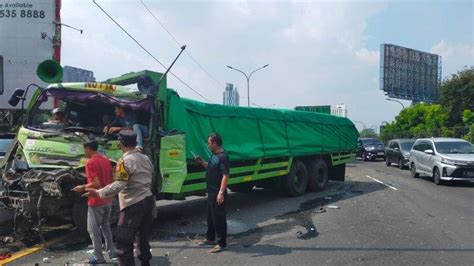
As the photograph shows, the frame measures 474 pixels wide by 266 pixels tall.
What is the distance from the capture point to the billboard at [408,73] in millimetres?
65000

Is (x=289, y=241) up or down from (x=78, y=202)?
down

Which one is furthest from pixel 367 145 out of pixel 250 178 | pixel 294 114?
pixel 250 178

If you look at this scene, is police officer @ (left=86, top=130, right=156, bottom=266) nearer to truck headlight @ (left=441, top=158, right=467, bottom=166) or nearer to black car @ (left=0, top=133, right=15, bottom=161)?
black car @ (left=0, top=133, right=15, bottom=161)

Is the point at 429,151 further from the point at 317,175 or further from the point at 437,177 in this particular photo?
the point at 317,175

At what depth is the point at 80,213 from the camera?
706 centimetres

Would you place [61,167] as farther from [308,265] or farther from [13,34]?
[13,34]

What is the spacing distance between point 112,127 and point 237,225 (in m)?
2.91

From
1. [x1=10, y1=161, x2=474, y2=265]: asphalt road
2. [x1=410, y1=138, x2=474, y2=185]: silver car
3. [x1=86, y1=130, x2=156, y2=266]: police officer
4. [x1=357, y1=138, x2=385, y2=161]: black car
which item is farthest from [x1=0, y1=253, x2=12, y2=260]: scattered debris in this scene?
[x1=357, y1=138, x2=385, y2=161]: black car

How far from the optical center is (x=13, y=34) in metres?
11.6

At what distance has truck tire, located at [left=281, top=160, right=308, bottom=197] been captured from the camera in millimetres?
12547

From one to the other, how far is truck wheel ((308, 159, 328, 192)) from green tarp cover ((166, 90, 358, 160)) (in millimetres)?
376

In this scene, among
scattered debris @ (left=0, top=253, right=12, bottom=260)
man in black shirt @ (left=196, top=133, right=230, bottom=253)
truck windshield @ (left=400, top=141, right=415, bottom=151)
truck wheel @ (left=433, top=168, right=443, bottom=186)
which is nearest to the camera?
scattered debris @ (left=0, top=253, right=12, bottom=260)

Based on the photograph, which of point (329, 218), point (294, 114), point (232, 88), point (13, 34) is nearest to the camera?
point (329, 218)

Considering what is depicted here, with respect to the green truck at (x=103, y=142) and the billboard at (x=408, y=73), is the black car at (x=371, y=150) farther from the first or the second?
the billboard at (x=408, y=73)
